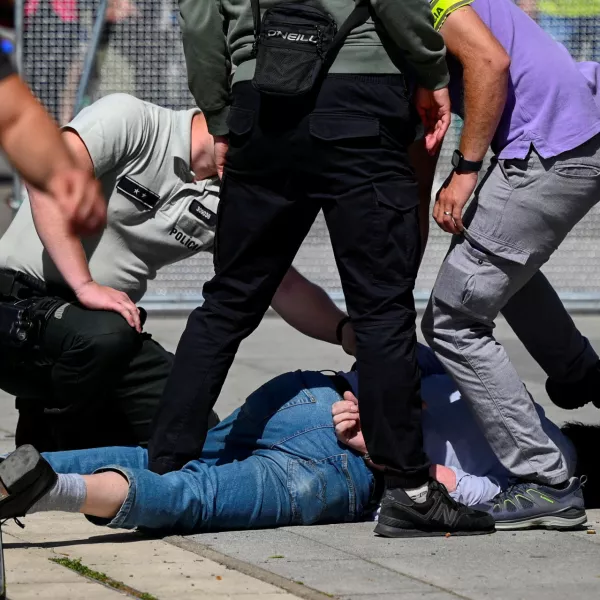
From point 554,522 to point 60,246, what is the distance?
1562 mm

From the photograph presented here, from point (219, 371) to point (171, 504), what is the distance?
424 millimetres

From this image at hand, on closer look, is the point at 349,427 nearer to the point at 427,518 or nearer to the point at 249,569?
the point at 427,518

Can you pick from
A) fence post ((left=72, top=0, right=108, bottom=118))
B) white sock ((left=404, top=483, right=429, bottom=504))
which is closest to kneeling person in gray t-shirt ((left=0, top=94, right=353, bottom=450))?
white sock ((left=404, top=483, right=429, bottom=504))

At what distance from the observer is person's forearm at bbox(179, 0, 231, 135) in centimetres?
363

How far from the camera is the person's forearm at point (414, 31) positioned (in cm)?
342

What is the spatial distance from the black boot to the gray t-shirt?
116 cm

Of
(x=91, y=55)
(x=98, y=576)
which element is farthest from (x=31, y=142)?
(x=91, y=55)

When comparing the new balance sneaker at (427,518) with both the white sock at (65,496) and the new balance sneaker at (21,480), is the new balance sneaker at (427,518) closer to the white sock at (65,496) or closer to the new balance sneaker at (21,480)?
the white sock at (65,496)

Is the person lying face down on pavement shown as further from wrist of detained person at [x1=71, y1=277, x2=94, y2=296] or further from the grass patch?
wrist of detained person at [x1=71, y1=277, x2=94, y2=296]

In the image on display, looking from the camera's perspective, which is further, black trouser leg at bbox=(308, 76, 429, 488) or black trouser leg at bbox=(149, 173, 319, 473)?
black trouser leg at bbox=(149, 173, 319, 473)

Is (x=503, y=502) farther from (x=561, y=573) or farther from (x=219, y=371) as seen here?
(x=219, y=371)

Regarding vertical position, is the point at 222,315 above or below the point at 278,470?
above

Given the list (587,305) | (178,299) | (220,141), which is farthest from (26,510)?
(587,305)

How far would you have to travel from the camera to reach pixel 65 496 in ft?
10.7
